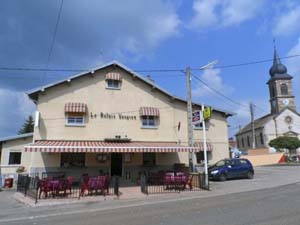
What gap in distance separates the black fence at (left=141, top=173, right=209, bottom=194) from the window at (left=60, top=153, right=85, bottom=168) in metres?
6.11

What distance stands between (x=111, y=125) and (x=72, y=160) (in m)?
4.05

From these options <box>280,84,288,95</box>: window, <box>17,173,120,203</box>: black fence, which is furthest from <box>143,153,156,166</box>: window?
<box>280,84,288,95</box>: window

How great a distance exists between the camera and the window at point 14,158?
23322mm

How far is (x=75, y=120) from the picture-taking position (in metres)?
20.9

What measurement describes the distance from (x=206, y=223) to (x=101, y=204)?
20.6 ft

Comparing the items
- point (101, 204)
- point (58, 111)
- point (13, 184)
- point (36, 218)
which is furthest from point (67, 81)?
point (36, 218)

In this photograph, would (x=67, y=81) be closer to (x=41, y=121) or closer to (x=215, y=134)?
(x=41, y=121)

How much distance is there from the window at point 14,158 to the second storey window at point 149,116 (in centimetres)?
1154

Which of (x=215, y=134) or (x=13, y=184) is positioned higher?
(x=215, y=134)

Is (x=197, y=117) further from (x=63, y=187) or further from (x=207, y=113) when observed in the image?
(x=63, y=187)

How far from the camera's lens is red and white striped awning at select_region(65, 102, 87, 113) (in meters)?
20.4

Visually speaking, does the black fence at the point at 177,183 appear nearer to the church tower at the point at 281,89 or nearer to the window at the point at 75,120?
the window at the point at 75,120

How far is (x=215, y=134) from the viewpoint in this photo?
25438 mm

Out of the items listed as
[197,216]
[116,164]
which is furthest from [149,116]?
[197,216]
